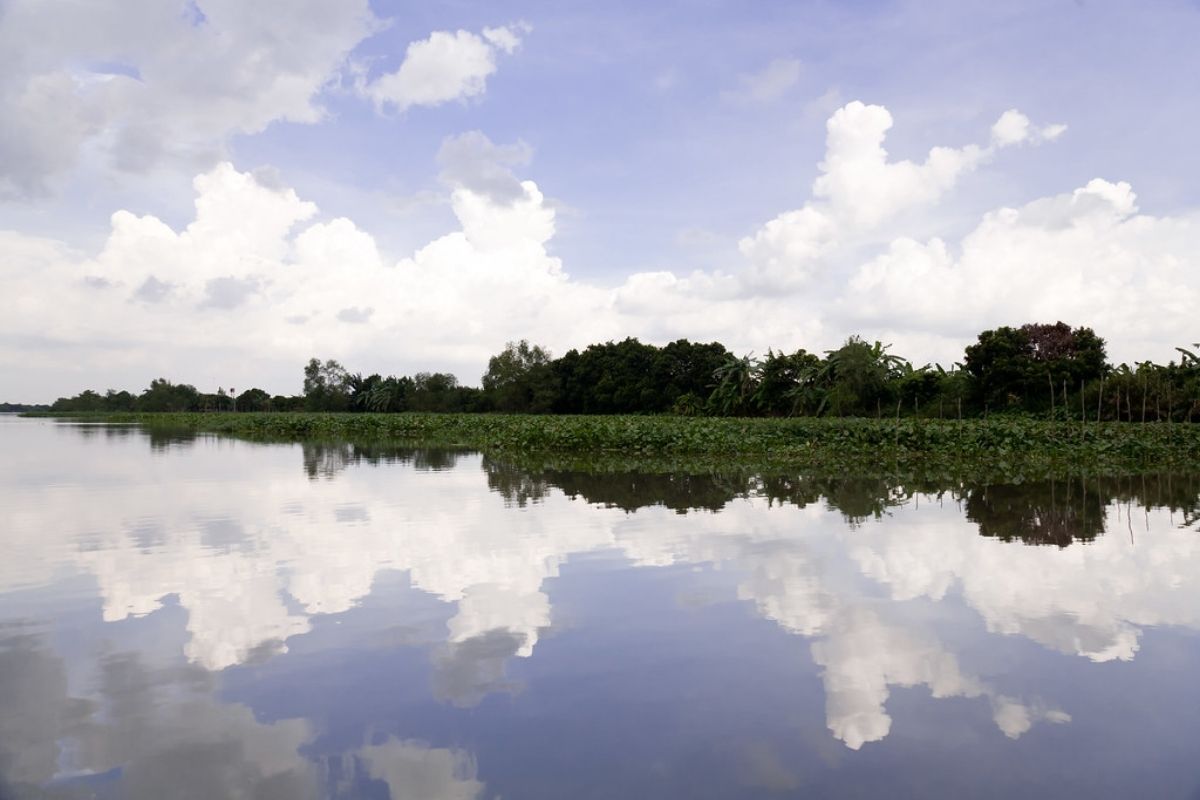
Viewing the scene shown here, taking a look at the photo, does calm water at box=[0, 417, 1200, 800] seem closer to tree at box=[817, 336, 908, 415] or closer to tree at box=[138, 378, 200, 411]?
tree at box=[817, 336, 908, 415]

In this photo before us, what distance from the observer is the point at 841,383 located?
40375 mm

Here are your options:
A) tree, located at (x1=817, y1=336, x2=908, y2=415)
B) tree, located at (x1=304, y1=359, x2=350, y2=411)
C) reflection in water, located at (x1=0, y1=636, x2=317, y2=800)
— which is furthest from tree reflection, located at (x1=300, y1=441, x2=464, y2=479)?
tree, located at (x1=304, y1=359, x2=350, y2=411)

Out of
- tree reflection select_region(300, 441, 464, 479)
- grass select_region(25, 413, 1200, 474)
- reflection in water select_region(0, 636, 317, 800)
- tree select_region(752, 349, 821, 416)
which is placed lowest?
reflection in water select_region(0, 636, 317, 800)

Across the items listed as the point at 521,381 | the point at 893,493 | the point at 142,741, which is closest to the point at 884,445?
the point at 893,493

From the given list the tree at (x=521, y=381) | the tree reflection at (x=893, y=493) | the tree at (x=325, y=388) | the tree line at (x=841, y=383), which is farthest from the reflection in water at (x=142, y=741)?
the tree at (x=325, y=388)

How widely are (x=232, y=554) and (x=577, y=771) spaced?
6.25 metres

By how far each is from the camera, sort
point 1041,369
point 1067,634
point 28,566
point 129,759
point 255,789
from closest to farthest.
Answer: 1. point 255,789
2. point 129,759
3. point 1067,634
4. point 28,566
5. point 1041,369

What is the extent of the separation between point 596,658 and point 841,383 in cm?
3697

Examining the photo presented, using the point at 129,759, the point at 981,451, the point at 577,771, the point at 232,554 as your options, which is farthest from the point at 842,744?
the point at 981,451

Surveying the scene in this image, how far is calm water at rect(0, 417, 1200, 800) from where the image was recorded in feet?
12.7

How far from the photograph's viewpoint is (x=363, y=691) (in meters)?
4.85

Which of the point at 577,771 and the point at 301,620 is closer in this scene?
the point at 577,771

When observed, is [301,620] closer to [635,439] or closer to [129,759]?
[129,759]

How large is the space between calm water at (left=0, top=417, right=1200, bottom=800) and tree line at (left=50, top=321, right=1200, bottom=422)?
2272 centimetres
